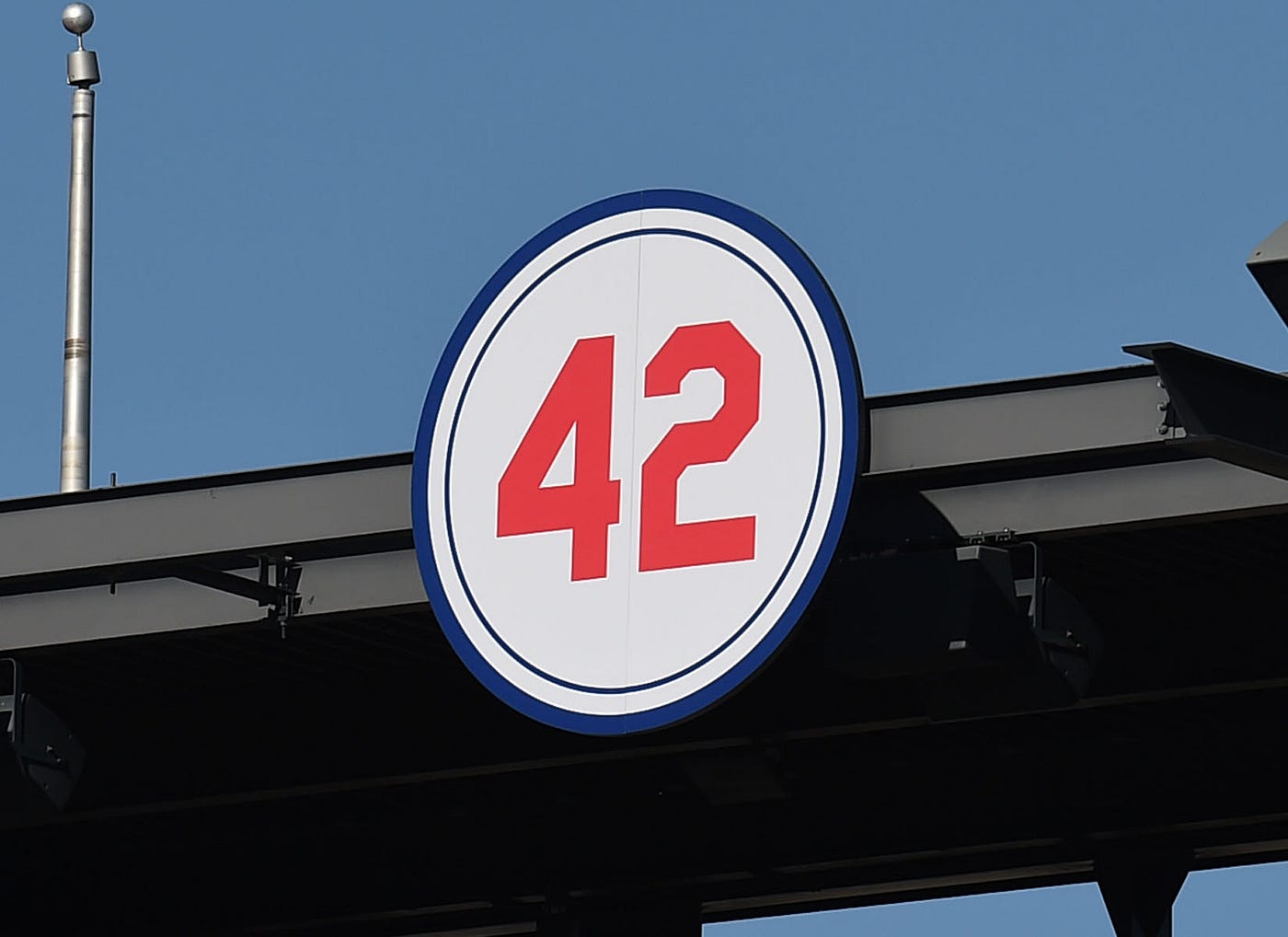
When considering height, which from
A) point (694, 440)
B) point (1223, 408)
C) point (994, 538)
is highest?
point (694, 440)

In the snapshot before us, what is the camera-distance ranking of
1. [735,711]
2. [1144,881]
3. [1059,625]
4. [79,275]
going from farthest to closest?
[79,275] < [1144,881] < [735,711] < [1059,625]

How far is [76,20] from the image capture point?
24797 mm

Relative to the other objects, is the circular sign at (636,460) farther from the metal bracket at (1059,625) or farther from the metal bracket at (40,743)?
the metal bracket at (40,743)

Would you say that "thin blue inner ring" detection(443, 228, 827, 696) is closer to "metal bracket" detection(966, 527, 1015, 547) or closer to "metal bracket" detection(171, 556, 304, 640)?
"metal bracket" detection(966, 527, 1015, 547)

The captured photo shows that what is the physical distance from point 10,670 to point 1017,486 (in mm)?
5573


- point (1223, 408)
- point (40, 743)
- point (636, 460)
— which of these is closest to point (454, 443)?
point (636, 460)

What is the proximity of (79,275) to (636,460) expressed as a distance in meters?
7.53

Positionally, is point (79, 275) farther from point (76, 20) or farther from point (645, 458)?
point (645, 458)

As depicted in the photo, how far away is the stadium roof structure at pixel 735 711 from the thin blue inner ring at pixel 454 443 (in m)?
0.27

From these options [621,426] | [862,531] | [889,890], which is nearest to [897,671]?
[862,531]

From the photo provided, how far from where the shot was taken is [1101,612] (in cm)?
1698

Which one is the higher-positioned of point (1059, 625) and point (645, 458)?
point (645, 458)

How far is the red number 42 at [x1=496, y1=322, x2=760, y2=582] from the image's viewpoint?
15.5 m

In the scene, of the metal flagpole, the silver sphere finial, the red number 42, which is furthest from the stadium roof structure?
the silver sphere finial
